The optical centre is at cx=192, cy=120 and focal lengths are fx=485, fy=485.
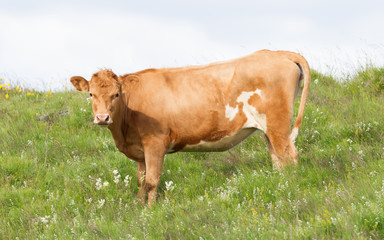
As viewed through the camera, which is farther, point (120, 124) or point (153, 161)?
point (120, 124)

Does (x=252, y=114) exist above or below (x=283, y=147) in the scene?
above

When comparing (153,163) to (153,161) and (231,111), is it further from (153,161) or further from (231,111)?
(231,111)

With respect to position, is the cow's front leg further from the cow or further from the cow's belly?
the cow's belly

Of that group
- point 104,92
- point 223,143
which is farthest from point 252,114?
point 104,92

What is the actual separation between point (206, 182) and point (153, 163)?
2.79ft

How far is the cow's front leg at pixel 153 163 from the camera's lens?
7.35 m

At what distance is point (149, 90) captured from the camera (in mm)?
7676

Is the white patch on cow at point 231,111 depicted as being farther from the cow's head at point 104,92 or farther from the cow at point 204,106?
the cow's head at point 104,92

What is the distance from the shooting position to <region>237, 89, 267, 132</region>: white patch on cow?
731 centimetres

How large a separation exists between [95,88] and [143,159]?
143cm

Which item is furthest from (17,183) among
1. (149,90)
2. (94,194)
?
(149,90)

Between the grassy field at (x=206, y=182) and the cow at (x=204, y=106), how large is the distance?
0.48 metres

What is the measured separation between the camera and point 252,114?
736 cm

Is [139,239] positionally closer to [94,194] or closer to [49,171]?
[94,194]
